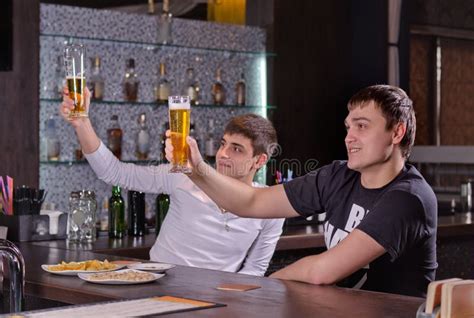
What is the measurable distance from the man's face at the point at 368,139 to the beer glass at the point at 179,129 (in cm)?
59

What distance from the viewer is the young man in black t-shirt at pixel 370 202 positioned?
2.84 meters

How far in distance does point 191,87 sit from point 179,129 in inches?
137

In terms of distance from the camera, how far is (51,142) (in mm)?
5473

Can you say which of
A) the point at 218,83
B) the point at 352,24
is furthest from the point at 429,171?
the point at 218,83

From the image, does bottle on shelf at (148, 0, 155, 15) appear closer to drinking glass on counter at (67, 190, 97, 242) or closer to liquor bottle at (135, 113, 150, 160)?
liquor bottle at (135, 113, 150, 160)

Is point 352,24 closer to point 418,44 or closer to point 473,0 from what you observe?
point 418,44

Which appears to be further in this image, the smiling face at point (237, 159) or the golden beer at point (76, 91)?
the smiling face at point (237, 159)

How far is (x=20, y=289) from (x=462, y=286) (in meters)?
1.10

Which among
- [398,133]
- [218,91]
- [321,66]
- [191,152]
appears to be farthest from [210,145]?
[191,152]

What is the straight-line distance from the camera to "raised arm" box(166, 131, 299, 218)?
312 centimetres

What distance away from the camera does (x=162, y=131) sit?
601 cm

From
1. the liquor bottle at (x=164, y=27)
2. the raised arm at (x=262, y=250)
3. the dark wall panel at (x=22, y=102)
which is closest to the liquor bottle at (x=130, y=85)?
the liquor bottle at (x=164, y=27)

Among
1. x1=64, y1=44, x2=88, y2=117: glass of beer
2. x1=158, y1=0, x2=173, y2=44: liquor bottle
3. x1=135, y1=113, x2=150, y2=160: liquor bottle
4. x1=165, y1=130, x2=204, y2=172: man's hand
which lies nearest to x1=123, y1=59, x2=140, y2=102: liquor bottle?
x1=135, y1=113, x2=150, y2=160: liquor bottle

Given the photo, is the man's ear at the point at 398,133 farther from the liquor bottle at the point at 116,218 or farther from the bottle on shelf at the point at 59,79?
the bottle on shelf at the point at 59,79
